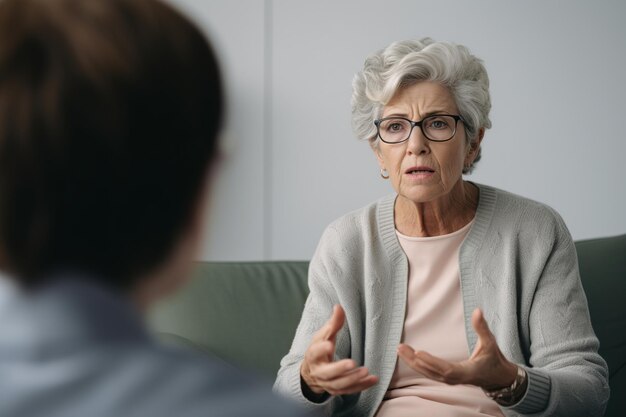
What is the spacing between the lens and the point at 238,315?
2.27 m

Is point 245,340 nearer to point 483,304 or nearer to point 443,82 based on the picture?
point 483,304

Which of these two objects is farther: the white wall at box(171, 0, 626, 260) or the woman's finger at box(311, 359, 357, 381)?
the white wall at box(171, 0, 626, 260)

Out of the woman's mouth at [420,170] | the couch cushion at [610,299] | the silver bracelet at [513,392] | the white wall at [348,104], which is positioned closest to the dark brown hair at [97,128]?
the silver bracelet at [513,392]

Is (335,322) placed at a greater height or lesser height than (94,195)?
lesser

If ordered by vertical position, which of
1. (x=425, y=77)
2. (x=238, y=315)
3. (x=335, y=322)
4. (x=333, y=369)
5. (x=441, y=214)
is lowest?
(x=238, y=315)

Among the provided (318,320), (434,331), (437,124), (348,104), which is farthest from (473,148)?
(348,104)

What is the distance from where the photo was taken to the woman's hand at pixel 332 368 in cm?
147

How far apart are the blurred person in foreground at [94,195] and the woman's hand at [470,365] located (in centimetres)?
93

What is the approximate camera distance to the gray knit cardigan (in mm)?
1782

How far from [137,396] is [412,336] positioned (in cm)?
139

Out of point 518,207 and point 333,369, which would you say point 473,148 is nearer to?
point 518,207

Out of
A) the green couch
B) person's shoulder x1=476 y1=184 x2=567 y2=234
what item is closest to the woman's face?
person's shoulder x1=476 y1=184 x2=567 y2=234

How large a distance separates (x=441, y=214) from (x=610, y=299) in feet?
2.08

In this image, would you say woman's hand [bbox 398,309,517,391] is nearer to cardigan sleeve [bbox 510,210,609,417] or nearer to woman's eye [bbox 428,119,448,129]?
cardigan sleeve [bbox 510,210,609,417]
